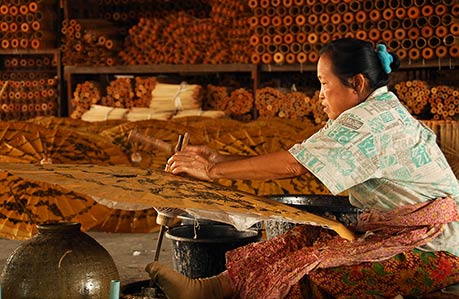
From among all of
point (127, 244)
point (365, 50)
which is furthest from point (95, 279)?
point (127, 244)

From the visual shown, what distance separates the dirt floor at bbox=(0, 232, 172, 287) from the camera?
15.5 ft

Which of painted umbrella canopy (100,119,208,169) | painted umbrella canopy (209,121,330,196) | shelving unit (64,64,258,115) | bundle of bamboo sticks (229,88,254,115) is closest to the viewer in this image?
painted umbrella canopy (209,121,330,196)

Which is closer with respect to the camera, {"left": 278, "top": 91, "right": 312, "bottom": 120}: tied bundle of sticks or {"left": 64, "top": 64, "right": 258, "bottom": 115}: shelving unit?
{"left": 278, "top": 91, "right": 312, "bottom": 120}: tied bundle of sticks

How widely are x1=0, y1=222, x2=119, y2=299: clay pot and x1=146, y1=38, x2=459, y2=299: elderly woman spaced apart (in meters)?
0.44

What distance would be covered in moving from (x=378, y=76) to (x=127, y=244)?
303 centimetres

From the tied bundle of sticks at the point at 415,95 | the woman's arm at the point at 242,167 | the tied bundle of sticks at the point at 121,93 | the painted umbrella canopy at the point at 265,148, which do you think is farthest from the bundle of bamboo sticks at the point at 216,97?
the woman's arm at the point at 242,167

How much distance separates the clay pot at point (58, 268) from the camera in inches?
104

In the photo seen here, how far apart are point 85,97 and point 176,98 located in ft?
4.39

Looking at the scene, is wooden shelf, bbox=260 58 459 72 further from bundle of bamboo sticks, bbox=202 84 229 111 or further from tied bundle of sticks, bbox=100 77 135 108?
tied bundle of sticks, bbox=100 77 135 108

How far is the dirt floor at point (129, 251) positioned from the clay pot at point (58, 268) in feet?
5.62

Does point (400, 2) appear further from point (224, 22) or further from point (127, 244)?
point (127, 244)

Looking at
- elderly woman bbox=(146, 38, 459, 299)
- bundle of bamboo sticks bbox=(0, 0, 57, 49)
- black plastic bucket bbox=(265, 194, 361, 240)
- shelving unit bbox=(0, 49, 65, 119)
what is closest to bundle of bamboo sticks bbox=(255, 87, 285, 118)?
shelving unit bbox=(0, 49, 65, 119)

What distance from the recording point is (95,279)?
8.85ft

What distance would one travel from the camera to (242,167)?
2973 mm
